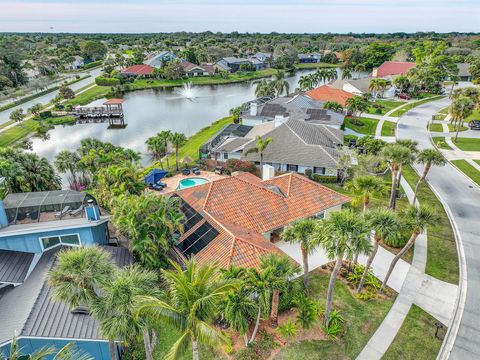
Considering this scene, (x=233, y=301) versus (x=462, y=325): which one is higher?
(x=233, y=301)

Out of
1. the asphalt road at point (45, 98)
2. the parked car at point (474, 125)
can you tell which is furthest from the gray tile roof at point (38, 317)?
the parked car at point (474, 125)

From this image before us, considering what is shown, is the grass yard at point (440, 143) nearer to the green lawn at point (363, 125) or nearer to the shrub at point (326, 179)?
the green lawn at point (363, 125)

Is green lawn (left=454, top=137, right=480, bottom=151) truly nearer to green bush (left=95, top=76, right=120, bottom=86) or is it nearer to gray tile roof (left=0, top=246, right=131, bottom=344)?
gray tile roof (left=0, top=246, right=131, bottom=344)

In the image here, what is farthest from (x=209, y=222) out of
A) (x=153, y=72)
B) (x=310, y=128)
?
(x=153, y=72)

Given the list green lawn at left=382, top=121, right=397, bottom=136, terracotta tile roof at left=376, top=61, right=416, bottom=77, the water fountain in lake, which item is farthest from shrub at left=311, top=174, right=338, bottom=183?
terracotta tile roof at left=376, top=61, right=416, bottom=77

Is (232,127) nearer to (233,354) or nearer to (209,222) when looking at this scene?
(209,222)

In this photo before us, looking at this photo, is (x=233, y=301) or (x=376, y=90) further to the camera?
(x=376, y=90)

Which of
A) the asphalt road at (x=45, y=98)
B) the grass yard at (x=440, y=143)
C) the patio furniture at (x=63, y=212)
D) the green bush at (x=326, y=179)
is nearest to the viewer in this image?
the patio furniture at (x=63, y=212)
